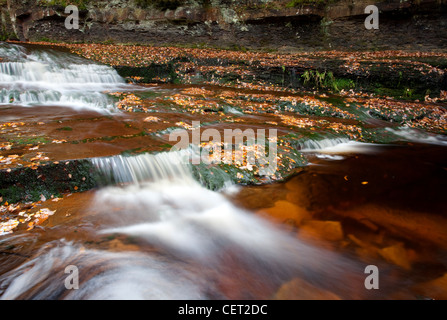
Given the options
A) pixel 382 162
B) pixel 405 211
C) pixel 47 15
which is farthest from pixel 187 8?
pixel 405 211

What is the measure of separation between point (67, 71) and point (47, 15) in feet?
33.1

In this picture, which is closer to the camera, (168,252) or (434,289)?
(434,289)

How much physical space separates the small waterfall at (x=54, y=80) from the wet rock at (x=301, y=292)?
6.71 m

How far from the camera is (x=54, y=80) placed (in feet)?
30.9

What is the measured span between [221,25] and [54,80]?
11622 millimetres

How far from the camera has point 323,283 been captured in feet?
8.20

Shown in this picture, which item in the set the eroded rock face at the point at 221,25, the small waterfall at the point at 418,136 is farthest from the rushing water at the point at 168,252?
the eroded rock face at the point at 221,25

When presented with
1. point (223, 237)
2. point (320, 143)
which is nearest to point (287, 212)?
point (223, 237)

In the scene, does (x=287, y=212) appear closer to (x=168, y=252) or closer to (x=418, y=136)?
(x=168, y=252)

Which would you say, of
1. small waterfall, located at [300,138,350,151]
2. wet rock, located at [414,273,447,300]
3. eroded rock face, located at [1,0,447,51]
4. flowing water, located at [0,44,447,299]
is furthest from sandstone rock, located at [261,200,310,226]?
eroded rock face, located at [1,0,447,51]

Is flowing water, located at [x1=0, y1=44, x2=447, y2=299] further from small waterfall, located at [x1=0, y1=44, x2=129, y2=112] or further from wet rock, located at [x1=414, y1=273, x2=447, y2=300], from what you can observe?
small waterfall, located at [x1=0, y1=44, x2=129, y2=112]

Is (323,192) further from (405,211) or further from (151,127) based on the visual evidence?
(151,127)

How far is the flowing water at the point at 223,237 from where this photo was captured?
231 centimetres
